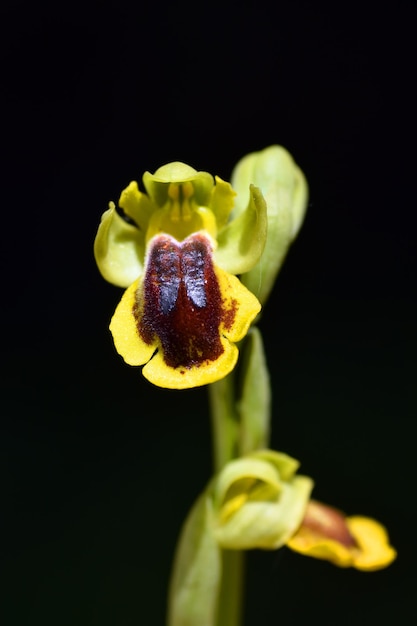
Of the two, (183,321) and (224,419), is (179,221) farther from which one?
(224,419)

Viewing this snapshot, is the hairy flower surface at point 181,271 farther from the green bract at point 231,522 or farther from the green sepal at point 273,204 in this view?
Result: the green bract at point 231,522

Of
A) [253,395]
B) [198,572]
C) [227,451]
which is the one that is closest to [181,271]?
[253,395]

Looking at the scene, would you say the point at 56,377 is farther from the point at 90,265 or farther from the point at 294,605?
the point at 294,605

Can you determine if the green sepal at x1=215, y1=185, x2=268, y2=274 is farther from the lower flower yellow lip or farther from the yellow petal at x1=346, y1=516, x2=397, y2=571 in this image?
the yellow petal at x1=346, y1=516, x2=397, y2=571

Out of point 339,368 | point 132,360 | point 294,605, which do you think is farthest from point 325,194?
point 132,360

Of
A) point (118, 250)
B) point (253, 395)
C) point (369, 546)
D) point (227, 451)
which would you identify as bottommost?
point (369, 546)

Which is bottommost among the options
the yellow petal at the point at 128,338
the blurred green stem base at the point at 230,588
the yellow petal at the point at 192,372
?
the blurred green stem base at the point at 230,588

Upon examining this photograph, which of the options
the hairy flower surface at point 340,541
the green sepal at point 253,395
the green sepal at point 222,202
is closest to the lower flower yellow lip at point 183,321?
the green sepal at point 222,202
